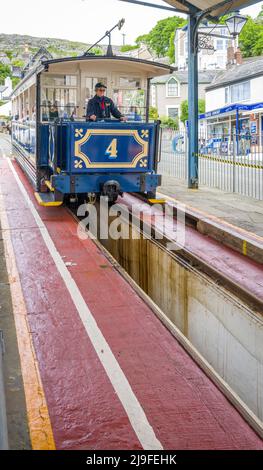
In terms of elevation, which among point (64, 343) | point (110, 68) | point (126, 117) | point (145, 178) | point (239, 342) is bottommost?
point (239, 342)

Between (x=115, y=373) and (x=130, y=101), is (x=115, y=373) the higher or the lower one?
the lower one

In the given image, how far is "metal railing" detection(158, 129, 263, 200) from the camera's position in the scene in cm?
1341

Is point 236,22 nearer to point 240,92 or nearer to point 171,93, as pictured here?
point 240,92

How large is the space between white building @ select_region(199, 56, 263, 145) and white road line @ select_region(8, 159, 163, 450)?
26111 millimetres

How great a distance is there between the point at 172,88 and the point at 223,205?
144 ft

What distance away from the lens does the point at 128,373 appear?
14.3ft

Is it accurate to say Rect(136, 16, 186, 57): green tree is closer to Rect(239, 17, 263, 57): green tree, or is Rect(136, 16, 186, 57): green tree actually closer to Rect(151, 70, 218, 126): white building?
Rect(239, 17, 263, 57): green tree

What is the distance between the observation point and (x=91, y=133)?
10039 millimetres

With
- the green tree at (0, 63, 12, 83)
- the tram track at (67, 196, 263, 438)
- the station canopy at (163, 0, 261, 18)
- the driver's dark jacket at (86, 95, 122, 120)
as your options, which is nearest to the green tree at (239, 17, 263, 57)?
the station canopy at (163, 0, 261, 18)

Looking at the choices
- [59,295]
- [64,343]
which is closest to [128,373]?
[64,343]

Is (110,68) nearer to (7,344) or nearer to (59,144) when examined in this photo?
(59,144)

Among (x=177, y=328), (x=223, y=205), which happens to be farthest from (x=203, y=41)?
(x=177, y=328)

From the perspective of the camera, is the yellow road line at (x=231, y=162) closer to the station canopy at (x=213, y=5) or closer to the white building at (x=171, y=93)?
the station canopy at (x=213, y=5)
